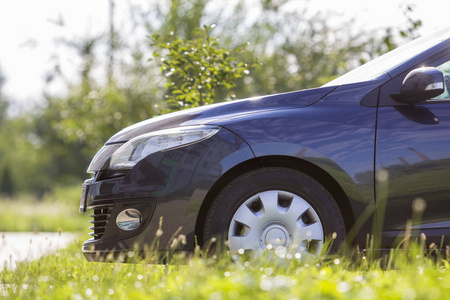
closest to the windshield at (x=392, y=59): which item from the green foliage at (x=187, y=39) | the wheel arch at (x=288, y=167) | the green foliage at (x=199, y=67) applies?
the wheel arch at (x=288, y=167)

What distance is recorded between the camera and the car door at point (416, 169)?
10.9ft

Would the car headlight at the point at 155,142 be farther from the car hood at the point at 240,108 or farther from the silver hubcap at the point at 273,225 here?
the silver hubcap at the point at 273,225

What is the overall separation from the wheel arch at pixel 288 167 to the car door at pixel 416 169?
0.22 meters

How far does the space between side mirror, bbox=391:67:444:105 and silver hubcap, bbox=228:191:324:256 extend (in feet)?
2.91

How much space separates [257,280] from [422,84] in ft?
5.28

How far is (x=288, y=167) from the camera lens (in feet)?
11.3

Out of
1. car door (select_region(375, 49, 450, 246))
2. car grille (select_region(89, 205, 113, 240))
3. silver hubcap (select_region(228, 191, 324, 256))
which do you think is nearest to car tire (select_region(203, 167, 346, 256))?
silver hubcap (select_region(228, 191, 324, 256))

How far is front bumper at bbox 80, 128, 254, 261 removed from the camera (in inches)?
131

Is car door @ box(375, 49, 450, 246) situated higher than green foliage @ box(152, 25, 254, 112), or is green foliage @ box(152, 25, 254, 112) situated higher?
green foliage @ box(152, 25, 254, 112)

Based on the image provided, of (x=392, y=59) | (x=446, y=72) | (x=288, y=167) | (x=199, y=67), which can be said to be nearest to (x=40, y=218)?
(x=199, y=67)

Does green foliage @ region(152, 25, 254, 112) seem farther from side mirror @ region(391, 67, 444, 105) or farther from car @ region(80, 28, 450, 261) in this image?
side mirror @ region(391, 67, 444, 105)

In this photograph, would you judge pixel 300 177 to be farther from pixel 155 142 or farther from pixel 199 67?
pixel 199 67

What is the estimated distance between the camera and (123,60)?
A: 1496cm

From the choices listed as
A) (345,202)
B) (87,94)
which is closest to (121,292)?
(345,202)
